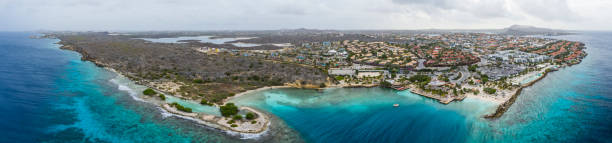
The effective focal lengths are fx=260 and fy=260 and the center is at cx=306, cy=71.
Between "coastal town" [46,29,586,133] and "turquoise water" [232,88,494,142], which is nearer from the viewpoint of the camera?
"turquoise water" [232,88,494,142]

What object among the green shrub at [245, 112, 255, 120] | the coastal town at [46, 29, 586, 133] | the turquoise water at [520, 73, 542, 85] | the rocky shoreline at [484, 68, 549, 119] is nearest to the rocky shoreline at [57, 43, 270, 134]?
the coastal town at [46, 29, 586, 133]

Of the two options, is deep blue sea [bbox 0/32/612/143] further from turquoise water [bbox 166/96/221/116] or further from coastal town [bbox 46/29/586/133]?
turquoise water [bbox 166/96/221/116]

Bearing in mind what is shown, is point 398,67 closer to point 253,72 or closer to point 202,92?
point 253,72

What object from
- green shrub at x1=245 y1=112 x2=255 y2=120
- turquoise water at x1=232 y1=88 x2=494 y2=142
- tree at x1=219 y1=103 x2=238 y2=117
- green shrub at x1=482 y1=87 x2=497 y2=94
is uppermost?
green shrub at x1=482 y1=87 x2=497 y2=94

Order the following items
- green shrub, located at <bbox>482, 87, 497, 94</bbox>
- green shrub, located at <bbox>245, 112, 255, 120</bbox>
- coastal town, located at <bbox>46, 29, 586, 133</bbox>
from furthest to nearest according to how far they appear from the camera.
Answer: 1. green shrub, located at <bbox>482, 87, 497, 94</bbox>
2. coastal town, located at <bbox>46, 29, 586, 133</bbox>
3. green shrub, located at <bbox>245, 112, 255, 120</bbox>

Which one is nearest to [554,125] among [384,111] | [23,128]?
[384,111]

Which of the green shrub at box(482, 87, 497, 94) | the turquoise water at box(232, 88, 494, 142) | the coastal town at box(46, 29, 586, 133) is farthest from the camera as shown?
the green shrub at box(482, 87, 497, 94)

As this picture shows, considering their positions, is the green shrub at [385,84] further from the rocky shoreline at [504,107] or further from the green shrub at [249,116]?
the green shrub at [249,116]

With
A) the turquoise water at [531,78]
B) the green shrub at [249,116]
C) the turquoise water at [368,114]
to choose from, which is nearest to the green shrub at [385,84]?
the turquoise water at [368,114]

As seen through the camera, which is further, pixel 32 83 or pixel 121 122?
pixel 32 83
